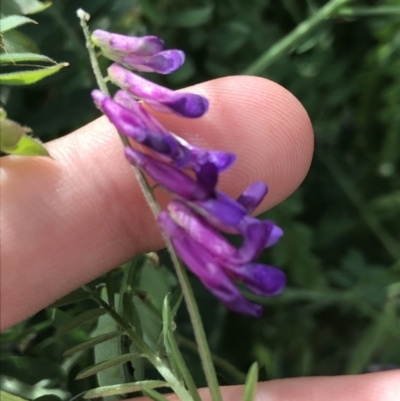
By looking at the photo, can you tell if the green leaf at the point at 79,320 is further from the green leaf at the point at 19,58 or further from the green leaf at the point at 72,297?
the green leaf at the point at 19,58

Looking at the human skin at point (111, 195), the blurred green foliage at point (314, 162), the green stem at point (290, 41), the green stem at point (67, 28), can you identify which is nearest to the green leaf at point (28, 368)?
the blurred green foliage at point (314, 162)

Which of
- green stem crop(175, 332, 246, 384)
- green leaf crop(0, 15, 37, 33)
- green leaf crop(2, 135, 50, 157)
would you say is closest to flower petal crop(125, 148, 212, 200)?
green leaf crop(2, 135, 50, 157)

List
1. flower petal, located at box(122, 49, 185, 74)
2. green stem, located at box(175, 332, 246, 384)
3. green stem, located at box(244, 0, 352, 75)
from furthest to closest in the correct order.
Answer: green stem, located at box(244, 0, 352, 75) → green stem, located at box(175, 332, 246, 384) → flower petal, located at box(122, 49, 185, 74)

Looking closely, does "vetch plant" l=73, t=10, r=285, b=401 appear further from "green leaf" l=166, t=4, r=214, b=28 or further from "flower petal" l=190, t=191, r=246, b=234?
"green leaf" l=166, t=4, r=214, b=28

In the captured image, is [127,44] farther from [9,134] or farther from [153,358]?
[153,358]

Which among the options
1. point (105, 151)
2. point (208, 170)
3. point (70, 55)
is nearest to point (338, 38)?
point (70, 55)

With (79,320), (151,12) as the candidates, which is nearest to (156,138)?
(79,320)
